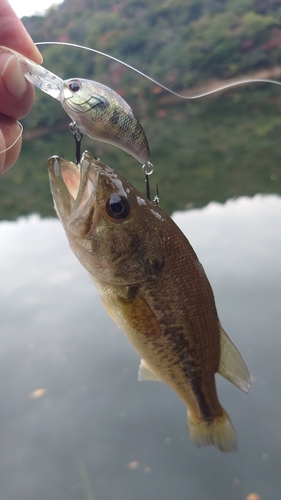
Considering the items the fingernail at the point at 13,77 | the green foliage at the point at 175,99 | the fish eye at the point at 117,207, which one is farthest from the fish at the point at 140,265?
the green foliage at the point at 175,99

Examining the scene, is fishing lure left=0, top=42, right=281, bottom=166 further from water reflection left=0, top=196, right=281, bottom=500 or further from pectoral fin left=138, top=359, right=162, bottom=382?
water reflection left=0, top=196, right=281, bottom=500

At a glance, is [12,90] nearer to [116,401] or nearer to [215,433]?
[215,433]

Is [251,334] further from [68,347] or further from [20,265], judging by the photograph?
[20,265]

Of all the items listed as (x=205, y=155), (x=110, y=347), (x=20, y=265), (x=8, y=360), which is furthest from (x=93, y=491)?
(x=205, y=155)

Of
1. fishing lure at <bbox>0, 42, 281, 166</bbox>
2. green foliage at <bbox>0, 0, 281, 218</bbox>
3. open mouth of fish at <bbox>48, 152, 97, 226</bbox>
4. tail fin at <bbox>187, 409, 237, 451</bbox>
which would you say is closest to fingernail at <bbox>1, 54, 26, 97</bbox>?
fishing lure at <bbox>0, 42, 281, 166</bbox>

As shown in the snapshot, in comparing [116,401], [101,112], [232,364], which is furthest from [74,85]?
[116,401]

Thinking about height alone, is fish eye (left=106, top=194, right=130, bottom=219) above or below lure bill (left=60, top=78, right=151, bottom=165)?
below
